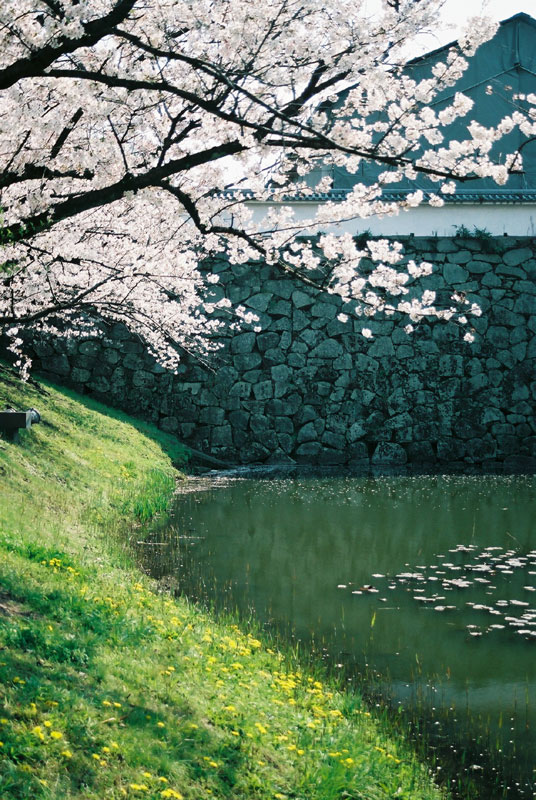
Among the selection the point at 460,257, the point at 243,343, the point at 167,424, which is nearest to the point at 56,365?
the point at 167,424

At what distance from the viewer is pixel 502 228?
17.7 meters

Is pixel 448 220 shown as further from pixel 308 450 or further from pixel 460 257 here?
pixel 308 450

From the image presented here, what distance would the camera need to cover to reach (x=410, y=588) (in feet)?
24.2

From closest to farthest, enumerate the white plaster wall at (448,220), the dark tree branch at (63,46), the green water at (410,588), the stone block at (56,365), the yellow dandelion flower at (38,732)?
the yellow dandelion flower at (38,732)
the dark tree branch at (63,46)
the green water at (410,588)
the stone block at (56,365)
the white plaster wall at (448,220)

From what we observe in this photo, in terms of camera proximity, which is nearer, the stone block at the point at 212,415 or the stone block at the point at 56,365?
the stone block at the point at 56,365

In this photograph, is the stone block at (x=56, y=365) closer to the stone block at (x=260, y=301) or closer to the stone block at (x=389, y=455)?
the stone block at (x=260, y=301)

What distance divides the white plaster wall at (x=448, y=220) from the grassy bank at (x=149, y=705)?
12.5m

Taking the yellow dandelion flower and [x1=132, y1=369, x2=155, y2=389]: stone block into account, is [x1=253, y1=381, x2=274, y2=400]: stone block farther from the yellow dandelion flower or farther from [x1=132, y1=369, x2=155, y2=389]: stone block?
the yellow dandelion flower

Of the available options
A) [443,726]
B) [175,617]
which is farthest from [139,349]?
[443,726]

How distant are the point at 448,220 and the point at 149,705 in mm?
15409

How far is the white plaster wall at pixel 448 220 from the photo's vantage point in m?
17.6

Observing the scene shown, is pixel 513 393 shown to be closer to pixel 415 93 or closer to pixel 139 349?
pixel 139 349

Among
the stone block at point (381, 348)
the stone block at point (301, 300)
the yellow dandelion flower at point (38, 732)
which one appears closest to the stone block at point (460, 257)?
the stone block at point (381, 348)

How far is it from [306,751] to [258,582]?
384 centimetres
